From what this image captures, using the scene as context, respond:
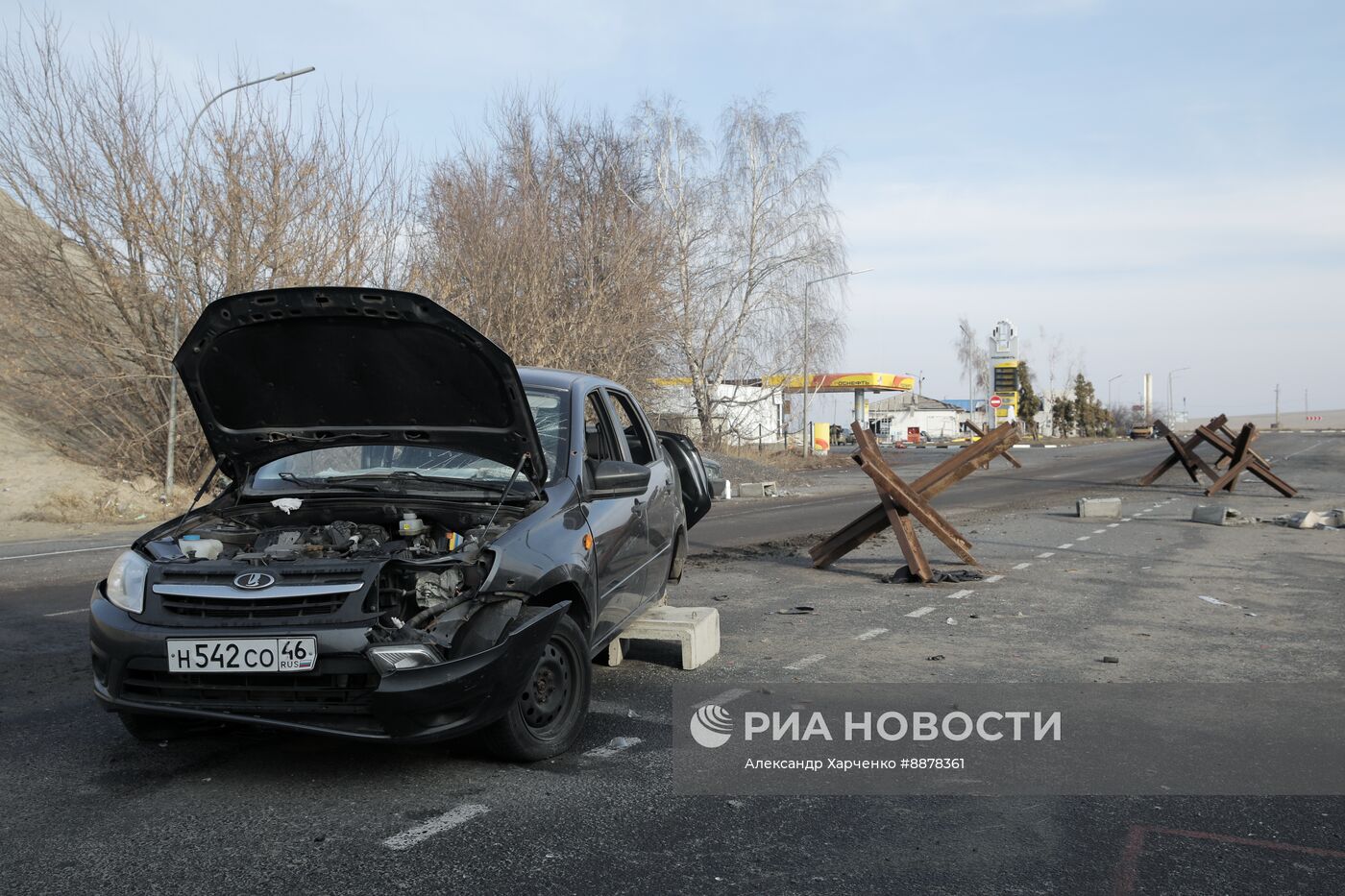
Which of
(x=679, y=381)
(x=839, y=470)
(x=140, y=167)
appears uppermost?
(x=140, y=167)

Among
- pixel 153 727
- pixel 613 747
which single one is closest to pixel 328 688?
pixel 153 727

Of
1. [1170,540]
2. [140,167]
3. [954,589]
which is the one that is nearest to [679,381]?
[140,167]

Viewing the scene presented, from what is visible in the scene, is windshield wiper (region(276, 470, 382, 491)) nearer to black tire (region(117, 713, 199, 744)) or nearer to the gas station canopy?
black tire (region(117, 713, 199, 744))

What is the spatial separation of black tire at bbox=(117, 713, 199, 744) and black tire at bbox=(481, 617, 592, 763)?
Result: 125 centimetres

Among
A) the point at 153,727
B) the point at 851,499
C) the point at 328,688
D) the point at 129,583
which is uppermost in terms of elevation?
the point at 129,583

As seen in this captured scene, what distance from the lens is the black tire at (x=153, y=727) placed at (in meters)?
4.41

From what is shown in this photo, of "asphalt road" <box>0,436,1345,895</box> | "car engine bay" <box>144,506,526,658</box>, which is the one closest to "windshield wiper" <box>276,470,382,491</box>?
"car engine bay" <box>144,506,526,658</box>

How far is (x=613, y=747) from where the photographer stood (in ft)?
15.6

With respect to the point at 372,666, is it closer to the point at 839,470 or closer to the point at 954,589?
the point at 954,589

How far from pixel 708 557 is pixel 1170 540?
6163 mm

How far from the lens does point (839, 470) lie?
37.7m

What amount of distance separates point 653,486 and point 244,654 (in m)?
2.93

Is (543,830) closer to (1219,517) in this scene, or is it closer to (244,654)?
(244,654)

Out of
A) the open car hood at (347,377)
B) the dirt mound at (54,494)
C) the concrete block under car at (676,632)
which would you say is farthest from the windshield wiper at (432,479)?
the dirt mound at (54,494)
